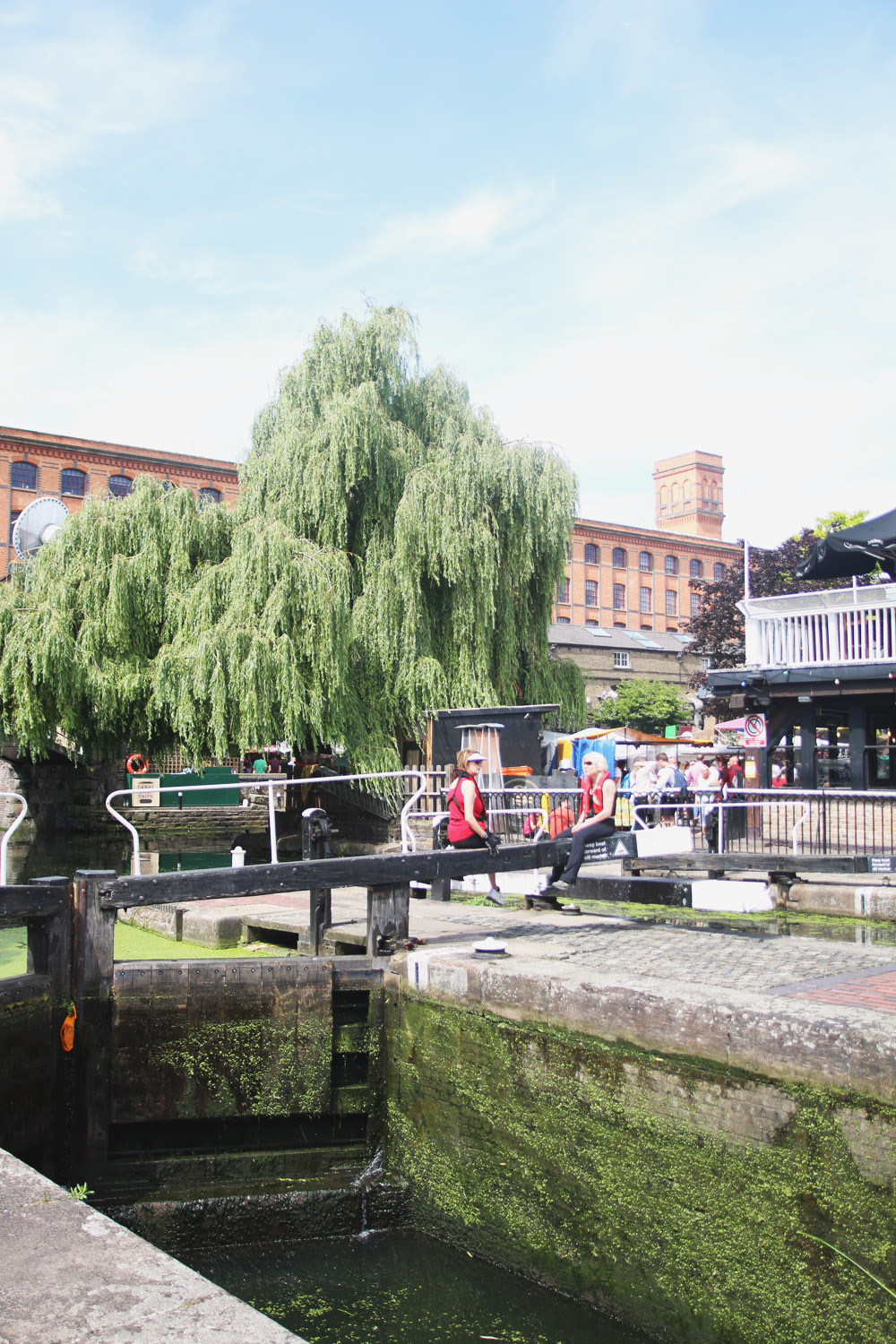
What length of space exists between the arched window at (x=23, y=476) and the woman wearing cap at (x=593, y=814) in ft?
143

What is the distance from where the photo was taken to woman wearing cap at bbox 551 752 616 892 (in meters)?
8.27

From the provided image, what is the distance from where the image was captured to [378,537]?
64.8 ft

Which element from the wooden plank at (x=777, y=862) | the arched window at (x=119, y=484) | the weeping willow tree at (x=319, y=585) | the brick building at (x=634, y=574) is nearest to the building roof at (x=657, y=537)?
the brick building at (x=634, y=574)

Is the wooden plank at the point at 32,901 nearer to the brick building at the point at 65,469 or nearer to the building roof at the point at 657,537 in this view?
the brick building at the point at 65,469

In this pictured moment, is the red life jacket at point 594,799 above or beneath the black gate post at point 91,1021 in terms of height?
above

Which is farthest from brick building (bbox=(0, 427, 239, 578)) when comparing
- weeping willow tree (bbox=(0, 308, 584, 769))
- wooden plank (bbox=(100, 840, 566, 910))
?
wooden plank (bbox=(100, 840, 566, 910))

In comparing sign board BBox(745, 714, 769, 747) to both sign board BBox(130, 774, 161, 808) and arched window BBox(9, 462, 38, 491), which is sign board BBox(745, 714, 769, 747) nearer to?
sign board BBox(130, 774, 161, 808)

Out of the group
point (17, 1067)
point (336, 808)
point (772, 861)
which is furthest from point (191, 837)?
point (17, 1067)

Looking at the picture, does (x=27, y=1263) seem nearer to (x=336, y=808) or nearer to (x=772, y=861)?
(x=772, y=861)

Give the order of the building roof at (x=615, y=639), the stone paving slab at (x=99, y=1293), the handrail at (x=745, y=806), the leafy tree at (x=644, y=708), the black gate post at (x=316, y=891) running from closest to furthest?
the stone paving slab at (x=99, y=1293) → the black gate post at (x=316, y=891) → the handrail at (x=745, y=806) → the leafy tree at (x=644, y=708) → the building roof at (x=615, y=639)

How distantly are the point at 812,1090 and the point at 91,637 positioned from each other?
16545mm

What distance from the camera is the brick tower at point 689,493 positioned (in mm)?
79312

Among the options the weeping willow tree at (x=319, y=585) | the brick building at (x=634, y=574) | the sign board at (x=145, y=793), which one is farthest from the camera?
the brick building at (x=634, y=574)

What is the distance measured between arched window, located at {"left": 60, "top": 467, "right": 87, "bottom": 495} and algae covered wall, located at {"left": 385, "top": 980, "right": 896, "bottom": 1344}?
45.5m
